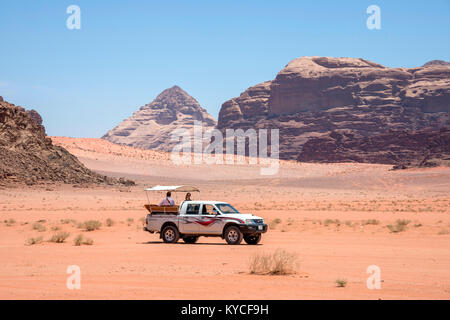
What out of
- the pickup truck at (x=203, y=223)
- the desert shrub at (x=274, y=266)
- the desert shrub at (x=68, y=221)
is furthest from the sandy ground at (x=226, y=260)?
the pickup truck at (x=203, y=223)

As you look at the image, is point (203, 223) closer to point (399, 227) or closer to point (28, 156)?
point (399, 227)

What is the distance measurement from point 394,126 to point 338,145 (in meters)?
44.7

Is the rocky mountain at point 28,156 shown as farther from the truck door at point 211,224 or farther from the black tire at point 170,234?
the truck door at point 211,224

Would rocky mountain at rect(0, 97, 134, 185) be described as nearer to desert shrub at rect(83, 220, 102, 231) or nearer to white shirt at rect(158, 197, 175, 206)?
desert shrub at rect(83, 220, 102, 231)

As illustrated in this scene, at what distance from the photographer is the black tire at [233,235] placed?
18297 mm

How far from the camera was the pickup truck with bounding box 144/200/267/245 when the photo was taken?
18.3 m

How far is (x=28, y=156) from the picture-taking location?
54500mm

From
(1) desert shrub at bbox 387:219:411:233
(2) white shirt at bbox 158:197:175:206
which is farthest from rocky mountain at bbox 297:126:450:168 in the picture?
(2) white shirt at bbox 158:197:175:206

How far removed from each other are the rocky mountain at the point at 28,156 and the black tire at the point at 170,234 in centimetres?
3631

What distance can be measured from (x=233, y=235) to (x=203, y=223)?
1.03 metres

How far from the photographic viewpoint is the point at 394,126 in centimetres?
18825

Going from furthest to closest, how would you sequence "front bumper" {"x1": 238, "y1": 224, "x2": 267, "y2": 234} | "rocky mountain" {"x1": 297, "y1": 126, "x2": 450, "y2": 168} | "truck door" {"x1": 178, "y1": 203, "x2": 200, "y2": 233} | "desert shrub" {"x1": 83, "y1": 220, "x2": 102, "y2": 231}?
"rocky mountain" {"x1": 297, "y1": 126, "x2": 450, "y2": 168} < "desert shrub" {"x1": 83, "y1": 220, "x2": 102, "y2": 231} < "truck door" {"x1": 178, "y1": 203, "x2": 200, "y2": 233} < "front bumper" {"x1": 238, "y1": 224, "x2": 267, "y2": 234}

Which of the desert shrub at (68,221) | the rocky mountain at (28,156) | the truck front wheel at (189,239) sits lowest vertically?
the desert shrub at (68,221)
